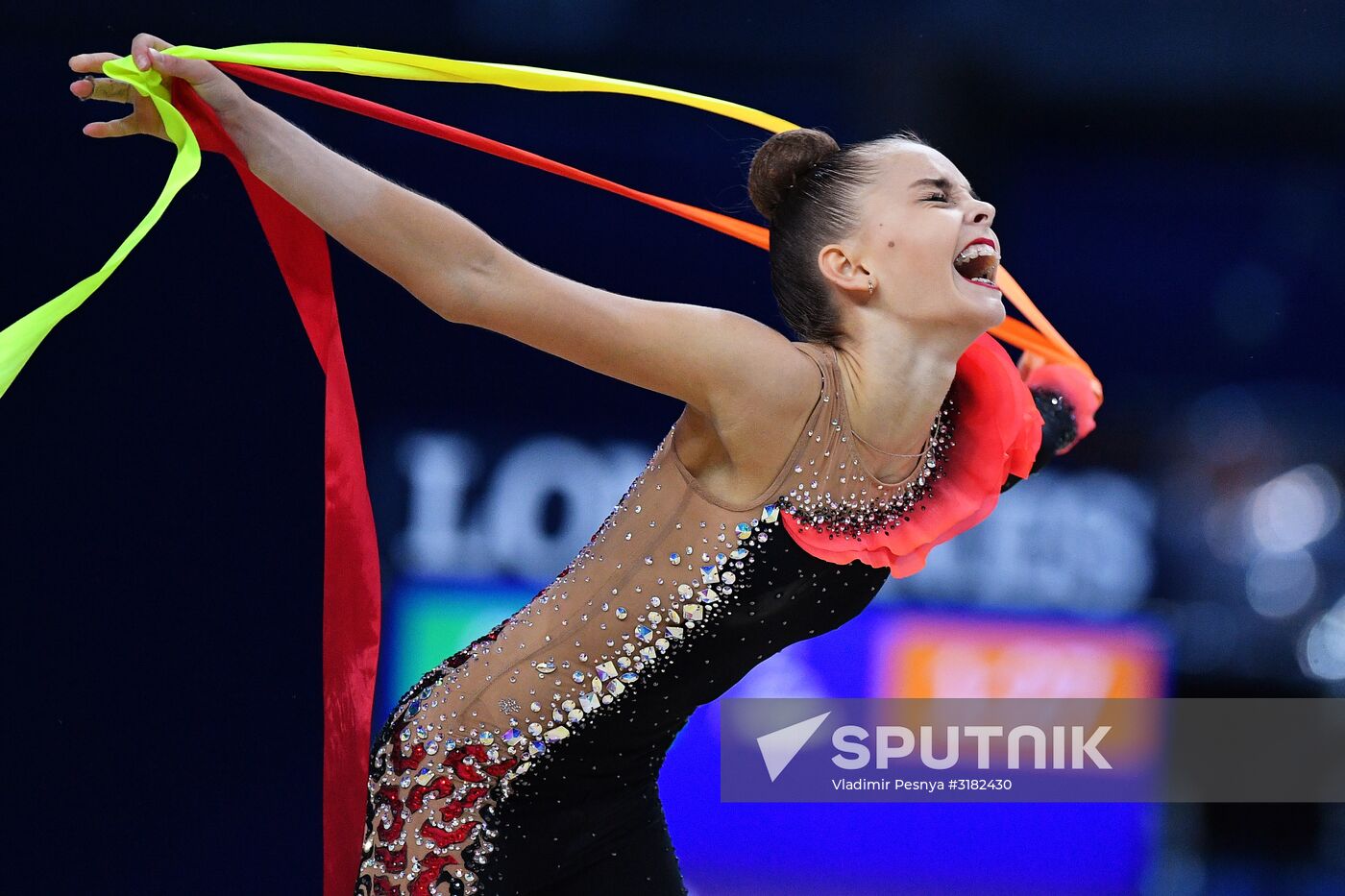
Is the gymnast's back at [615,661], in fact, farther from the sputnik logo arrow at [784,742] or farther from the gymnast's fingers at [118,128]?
the sputnik logo arrow at [784,742]

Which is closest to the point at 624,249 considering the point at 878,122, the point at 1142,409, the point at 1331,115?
the point at 878,122

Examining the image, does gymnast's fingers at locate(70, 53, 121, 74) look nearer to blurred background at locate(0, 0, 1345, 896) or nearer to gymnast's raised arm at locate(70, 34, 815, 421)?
gymnast's raised arm at locate(70, 34, 815, 421)

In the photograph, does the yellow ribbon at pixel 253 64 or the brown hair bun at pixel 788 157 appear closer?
the yellow ribbon at pixel 253 64

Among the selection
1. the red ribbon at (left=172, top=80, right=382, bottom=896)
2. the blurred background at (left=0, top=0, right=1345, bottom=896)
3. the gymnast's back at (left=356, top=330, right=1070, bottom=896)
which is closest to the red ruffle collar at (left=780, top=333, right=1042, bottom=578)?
the gymnast's back at (left=356, top=330, right=1070, bottom=896)

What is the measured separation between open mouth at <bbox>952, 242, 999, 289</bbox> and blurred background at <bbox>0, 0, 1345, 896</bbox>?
112 cm

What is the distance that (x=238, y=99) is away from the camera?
1.50m

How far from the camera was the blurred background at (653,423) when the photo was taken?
3.10m

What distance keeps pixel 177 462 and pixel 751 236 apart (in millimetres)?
1448

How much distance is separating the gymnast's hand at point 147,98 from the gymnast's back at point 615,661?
620 mm

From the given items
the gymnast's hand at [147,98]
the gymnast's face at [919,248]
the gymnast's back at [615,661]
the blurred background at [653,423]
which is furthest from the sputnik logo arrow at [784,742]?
the gymnast's hand at [147,98]

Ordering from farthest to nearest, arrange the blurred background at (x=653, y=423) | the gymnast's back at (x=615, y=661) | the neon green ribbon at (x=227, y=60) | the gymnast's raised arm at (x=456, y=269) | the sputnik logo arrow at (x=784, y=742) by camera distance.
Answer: the sputnik logo arrow at (x=784, y=742), the blurred background at (x=653, y=423), the gymnast's back at (x=615, y=661), the neon green ribbon at (x=227, y=60), the gymnast's raised arm at (x=456, y=269)

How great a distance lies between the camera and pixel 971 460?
1888 mm

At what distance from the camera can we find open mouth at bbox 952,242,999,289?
1.80 metres

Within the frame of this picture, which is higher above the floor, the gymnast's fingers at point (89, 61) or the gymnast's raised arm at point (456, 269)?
the gymnast's fingers at point (89, 61)
